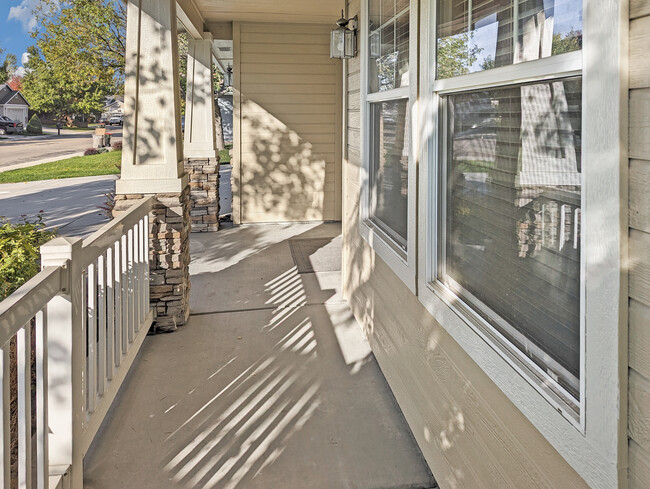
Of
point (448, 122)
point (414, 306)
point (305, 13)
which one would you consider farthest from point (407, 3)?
point (305, 13)

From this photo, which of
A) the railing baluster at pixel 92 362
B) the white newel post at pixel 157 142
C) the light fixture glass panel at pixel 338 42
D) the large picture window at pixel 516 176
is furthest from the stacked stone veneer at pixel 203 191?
the large picture window at pixel 516 176

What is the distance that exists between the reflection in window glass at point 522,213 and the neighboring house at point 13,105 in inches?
1985

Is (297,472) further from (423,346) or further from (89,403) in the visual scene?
(89,403)

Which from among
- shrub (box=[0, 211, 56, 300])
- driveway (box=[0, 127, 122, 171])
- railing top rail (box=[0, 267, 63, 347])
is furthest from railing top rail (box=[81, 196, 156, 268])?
driveway (box=[0, 127, 122, 171])

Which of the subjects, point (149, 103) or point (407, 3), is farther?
point (149, 103)

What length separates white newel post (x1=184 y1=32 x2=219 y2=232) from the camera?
702 centimetres

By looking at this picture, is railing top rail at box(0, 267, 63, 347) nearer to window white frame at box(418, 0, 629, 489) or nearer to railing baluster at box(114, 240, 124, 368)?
railing baluster at box(114, 240, 124, 368)

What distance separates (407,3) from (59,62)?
10.6 meters

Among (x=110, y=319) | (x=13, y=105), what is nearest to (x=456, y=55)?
(x=110, y=319)

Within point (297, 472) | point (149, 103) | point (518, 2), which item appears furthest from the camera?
point (149, 103)

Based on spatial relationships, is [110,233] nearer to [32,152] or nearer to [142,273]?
[142,273]

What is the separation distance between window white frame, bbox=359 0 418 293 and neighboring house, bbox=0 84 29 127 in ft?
160

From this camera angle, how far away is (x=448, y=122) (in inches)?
77.9

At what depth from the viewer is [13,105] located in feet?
152
